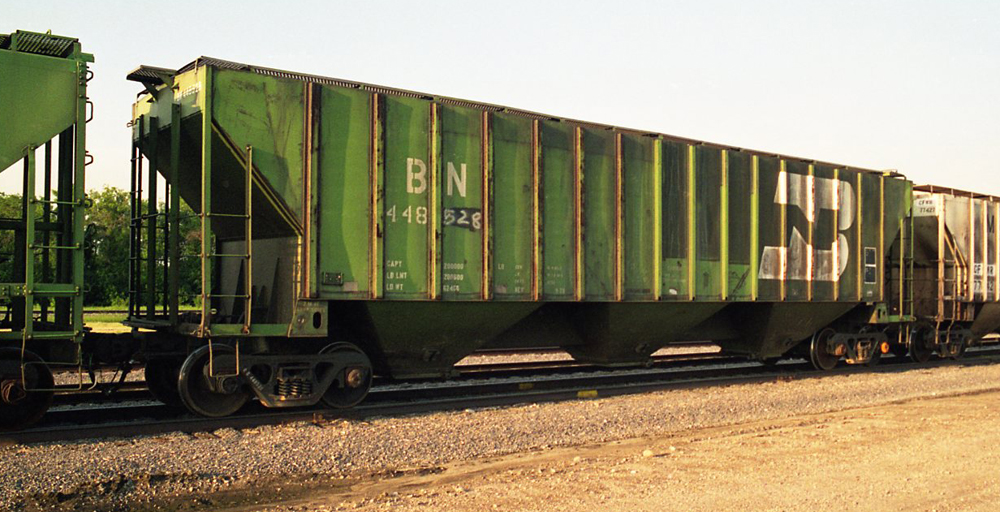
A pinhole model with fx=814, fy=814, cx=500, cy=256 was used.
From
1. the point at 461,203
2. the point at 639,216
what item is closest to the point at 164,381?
the point at 461,203

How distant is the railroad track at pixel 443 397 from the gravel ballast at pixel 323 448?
408 mm

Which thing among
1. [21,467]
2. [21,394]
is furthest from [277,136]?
[21,467]

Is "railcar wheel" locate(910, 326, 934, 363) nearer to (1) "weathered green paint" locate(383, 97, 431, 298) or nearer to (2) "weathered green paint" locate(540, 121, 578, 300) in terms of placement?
(2) "weathered green paint" locate(540, 121, 578, 300)

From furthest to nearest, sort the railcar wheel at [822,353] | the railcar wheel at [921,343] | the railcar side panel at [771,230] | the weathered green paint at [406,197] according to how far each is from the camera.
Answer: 1. the railcar wheel at [921,343]
2. the railcar wheel at [822,353]
3. the railcar side panel at [771,230]
4. the weathered green paint at [406,197]

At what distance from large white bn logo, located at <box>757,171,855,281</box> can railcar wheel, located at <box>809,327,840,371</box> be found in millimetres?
1277

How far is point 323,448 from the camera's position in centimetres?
798

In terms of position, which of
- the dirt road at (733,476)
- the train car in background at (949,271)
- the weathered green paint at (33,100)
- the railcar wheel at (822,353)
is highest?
the weathered green paint at (33,100)

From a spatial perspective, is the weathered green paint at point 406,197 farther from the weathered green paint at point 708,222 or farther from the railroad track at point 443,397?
the weathered green paint at point 708,222

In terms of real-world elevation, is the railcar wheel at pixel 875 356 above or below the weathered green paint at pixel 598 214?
below

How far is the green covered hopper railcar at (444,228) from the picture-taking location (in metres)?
9.46

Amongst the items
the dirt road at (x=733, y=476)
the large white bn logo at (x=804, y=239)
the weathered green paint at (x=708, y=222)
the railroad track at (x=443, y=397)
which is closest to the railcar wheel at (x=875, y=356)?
the railroad track at (x=443, y=397)

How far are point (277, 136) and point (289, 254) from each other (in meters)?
1.39

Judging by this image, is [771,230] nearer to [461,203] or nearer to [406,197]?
[461,203]

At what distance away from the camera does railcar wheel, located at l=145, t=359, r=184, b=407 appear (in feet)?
32.6
